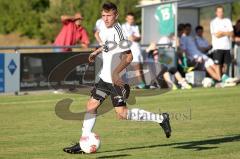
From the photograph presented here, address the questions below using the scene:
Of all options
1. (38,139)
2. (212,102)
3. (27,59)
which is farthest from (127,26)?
(38,139)

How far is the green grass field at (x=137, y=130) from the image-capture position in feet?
36.0

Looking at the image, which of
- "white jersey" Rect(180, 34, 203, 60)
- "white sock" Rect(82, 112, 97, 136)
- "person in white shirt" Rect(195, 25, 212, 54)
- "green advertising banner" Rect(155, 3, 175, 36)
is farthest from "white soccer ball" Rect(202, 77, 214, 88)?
"white sock" Rect(82, 112, 97, 136)

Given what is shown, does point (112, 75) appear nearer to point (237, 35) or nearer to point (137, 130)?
point (137, 130)

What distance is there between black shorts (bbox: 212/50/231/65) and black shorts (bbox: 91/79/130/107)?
515 inches

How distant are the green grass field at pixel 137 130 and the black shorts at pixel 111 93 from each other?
2.40 feet

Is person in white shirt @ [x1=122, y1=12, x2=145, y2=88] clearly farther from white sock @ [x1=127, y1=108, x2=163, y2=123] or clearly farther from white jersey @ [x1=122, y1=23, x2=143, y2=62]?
white sock @ [x1=127, y1=108, x2=163, y2=123]

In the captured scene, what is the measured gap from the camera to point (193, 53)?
2378 cm

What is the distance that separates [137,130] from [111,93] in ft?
9.15

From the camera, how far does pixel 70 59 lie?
21.7m

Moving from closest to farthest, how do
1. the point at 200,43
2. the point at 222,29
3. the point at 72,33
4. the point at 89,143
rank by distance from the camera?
the point at 89,143, the point at 72,33, the point at 222,29, the point at 200,43

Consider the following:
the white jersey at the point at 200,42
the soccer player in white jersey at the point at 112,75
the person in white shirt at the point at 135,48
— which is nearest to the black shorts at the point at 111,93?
the soccer player in white jersey at the point at 112,75

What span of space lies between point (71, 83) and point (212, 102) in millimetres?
4851

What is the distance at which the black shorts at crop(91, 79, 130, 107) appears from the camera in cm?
1091

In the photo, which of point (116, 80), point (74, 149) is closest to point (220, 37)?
point (116, 80)
